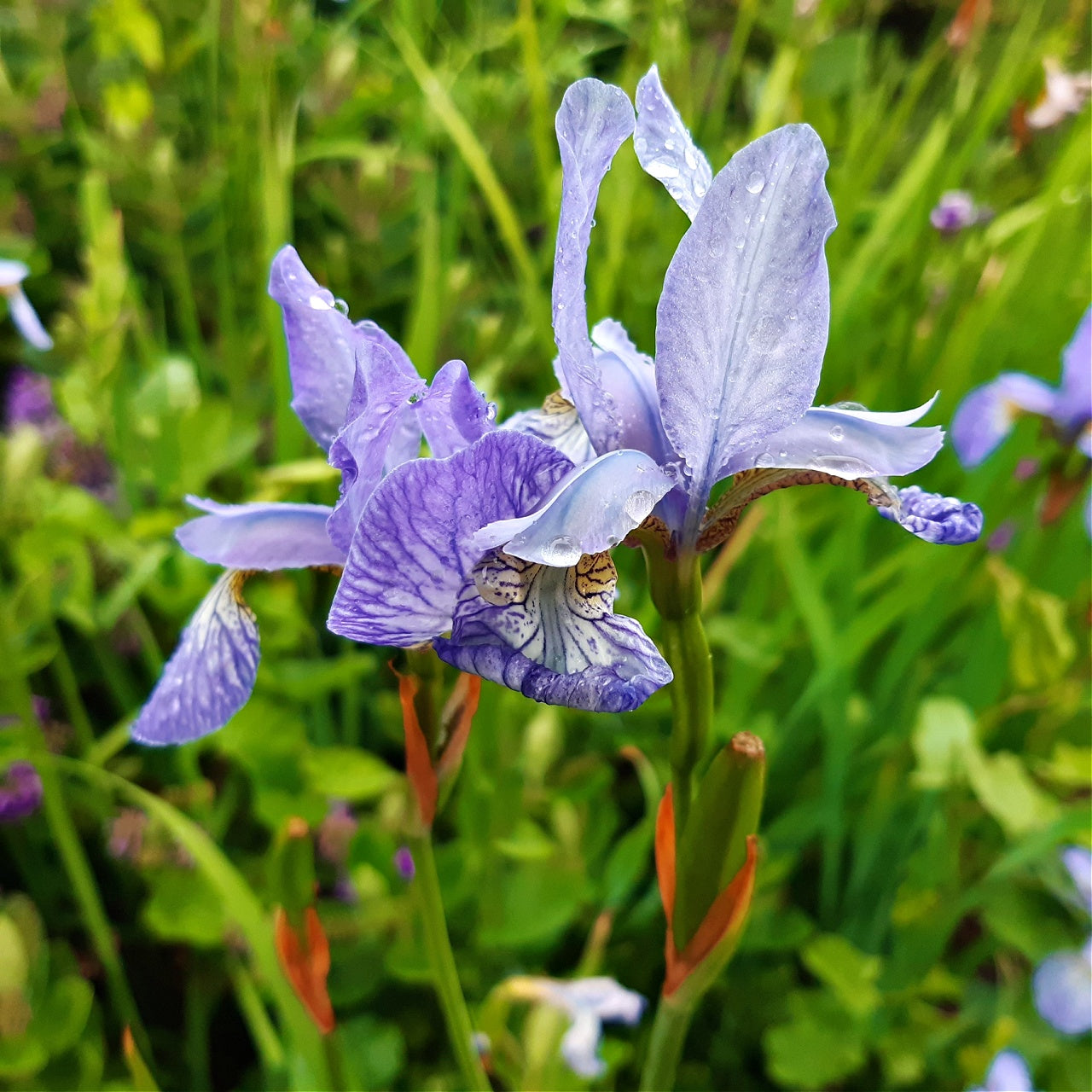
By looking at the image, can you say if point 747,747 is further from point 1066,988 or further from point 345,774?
point 1066,988

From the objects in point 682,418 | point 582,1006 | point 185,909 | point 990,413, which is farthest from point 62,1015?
point 990,413

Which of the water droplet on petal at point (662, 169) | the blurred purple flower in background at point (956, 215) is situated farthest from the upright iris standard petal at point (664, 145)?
the blurred purple flower in background at point (956, 215)

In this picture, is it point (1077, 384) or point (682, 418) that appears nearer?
point (682, 418)

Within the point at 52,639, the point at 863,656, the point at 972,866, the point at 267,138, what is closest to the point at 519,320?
the point at 267,138

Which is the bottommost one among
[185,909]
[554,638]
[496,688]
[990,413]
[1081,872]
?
[185,909]

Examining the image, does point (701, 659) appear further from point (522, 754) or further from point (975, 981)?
point (975, 981)

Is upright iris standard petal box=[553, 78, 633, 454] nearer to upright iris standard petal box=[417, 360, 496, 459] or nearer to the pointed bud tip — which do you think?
upright iris standard petal box=[417, 360, 496, 459]
